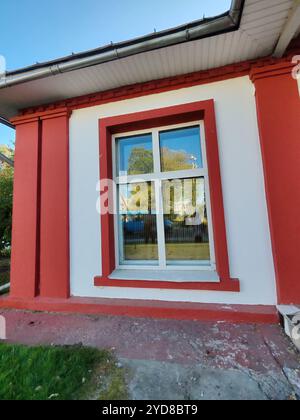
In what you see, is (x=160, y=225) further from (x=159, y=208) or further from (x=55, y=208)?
(x=55, y=208)

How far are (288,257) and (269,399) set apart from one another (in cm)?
134

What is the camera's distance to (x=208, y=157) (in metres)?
2.57

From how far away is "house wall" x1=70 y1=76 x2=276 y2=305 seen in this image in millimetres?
2369

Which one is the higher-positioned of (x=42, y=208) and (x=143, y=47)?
(x=143, y=47)

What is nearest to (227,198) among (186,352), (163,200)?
(163,200)

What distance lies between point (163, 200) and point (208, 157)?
83 centimetres

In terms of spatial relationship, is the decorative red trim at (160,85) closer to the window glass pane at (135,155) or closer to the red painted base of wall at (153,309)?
the window glass pane at (135,155)

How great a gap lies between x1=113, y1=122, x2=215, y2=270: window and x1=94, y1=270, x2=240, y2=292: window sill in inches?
5.6

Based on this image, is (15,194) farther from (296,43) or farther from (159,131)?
(296,43)

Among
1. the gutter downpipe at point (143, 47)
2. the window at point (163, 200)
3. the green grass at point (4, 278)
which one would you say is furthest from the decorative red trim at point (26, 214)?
the green grass at point (4, 278)

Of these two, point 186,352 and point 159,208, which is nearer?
point 186,352

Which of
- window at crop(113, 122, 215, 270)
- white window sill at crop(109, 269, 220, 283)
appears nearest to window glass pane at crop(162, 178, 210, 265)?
window at crop(113, 122, 215, 270)

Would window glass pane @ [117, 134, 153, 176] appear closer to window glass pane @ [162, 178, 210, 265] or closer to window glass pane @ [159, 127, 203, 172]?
window glass pane @ [159, 127, 203, 172]
